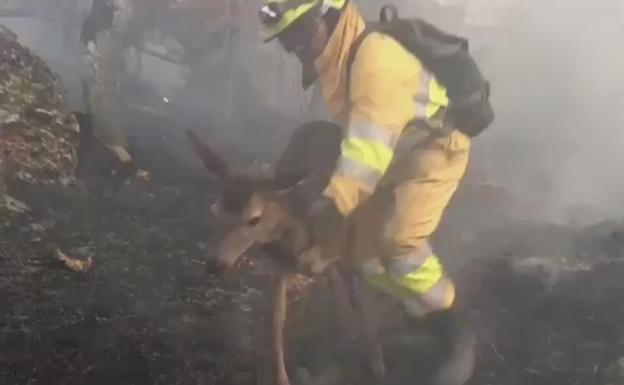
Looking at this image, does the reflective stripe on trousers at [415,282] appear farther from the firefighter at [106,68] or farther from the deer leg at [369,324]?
the firefighter at [106,68]

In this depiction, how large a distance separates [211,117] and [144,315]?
47cm

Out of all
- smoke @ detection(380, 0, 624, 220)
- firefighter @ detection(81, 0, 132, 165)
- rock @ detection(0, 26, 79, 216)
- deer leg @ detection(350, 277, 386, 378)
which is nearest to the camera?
rock @ detection(0, 26, 79, 216)

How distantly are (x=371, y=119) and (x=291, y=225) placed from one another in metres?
0.29

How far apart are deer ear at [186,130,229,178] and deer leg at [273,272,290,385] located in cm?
28

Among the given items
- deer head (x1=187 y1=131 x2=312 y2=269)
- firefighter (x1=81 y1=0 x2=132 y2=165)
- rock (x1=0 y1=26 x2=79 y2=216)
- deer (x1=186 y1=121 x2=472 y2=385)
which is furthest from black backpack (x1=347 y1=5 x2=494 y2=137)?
rock (x1=0 y1=26 x2=79 y2=216)

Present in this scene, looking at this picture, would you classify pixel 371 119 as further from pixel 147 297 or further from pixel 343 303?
pixel 147 297

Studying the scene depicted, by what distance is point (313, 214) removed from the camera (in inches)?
79.7

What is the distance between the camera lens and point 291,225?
2.02 metres

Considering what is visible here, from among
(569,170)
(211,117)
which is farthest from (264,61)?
(569,170)

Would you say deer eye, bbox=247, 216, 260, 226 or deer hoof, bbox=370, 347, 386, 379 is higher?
deer eye, bbox=247, 216, 260, 226

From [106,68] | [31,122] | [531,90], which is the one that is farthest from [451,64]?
[31,122]

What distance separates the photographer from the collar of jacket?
6.64ft

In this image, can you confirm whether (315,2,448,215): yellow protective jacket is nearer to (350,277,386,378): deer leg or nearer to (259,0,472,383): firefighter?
(259,0,472,383): firefighter

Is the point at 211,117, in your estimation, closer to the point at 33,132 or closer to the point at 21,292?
the point at 33,132
